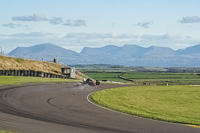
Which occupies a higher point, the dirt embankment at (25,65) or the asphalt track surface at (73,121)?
the dirt embankment at (25,65)

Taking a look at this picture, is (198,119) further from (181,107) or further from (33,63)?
(33,63)

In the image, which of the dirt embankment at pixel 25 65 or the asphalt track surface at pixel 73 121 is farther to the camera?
the dirt embankment at pixel 25 65

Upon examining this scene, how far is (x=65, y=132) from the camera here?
704 inches

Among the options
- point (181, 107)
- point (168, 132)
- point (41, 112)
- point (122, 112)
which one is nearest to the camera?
point (168, 132)

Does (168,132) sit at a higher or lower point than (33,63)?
lower

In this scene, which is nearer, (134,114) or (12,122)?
(12,122)

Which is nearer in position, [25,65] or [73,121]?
[73,121]

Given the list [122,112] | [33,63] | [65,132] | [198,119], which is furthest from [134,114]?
[33,63]

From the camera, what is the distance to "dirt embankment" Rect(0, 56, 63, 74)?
71.8 m

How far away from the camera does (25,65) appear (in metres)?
78.4

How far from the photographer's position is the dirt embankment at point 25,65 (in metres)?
71.8

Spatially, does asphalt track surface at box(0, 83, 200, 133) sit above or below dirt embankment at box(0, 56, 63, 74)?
below

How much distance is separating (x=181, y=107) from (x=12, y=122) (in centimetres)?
1746

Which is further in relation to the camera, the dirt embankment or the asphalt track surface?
the dirt embankment
